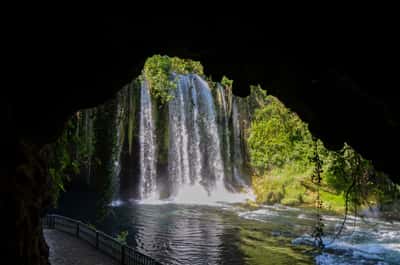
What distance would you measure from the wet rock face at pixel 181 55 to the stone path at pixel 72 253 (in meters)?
4.75

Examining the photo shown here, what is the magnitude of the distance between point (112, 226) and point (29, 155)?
1444cm

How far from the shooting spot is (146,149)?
2970 cm

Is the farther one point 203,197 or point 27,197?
point 203,197

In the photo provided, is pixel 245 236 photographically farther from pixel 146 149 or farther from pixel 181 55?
pixel 146 149

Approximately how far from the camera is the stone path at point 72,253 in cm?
1095

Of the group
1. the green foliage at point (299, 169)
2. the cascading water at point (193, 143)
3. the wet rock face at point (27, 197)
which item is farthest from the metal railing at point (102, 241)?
the cascading water at point (193, 143)

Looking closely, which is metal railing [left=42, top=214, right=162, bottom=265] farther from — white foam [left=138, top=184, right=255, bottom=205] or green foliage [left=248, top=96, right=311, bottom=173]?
white foam [left=138, top=184, right=255, bottom=205]

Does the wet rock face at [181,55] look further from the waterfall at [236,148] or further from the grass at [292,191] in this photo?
the waterfall at [236,148]

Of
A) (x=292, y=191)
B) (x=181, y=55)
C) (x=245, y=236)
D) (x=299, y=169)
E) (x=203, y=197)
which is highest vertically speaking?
(x=181, y=55)

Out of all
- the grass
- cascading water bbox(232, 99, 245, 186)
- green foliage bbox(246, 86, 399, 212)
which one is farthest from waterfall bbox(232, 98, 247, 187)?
the grass

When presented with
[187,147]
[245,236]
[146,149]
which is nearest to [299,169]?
[187,147]

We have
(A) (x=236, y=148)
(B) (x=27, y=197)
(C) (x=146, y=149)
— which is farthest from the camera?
(A) (x=236, y=148)

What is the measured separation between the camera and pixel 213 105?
109 ft

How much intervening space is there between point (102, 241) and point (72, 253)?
1008 millimetres
